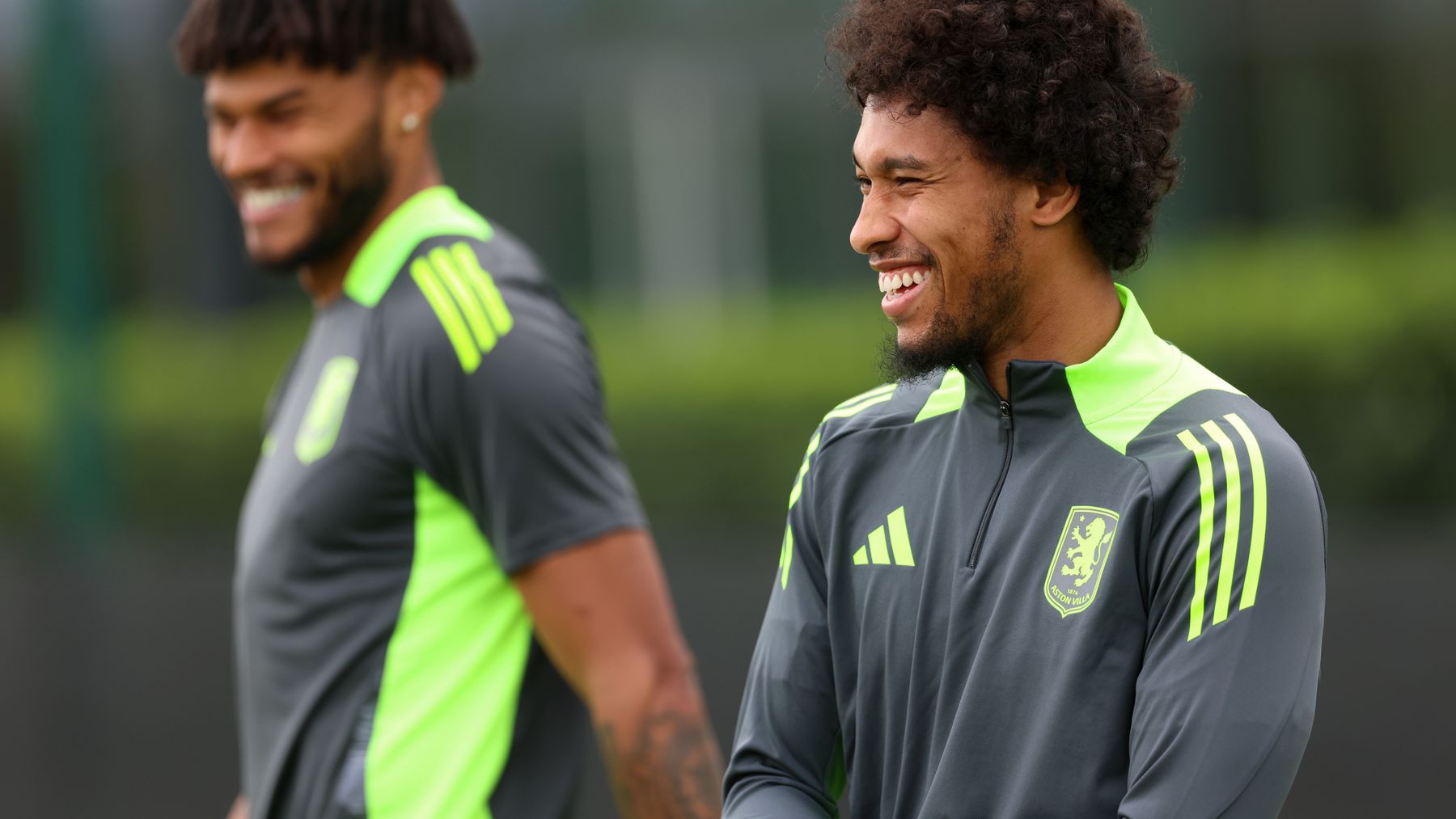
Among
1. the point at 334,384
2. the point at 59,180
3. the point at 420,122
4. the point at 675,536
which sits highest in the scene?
the point at 420,122

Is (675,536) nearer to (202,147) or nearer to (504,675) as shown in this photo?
(202,147)

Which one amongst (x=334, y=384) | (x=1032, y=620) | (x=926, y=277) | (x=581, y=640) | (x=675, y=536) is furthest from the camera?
(x=675, y=536)

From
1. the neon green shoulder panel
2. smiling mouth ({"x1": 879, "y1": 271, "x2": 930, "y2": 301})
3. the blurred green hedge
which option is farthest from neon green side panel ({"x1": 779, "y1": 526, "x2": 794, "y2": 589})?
the blurred green hedge

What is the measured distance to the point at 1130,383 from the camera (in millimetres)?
2176

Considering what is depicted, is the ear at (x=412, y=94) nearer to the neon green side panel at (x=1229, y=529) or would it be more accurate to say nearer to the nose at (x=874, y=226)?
the nose at (x=874, y=226)

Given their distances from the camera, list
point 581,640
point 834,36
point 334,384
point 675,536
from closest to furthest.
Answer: point 834,36, point 581,640, point 334,384, point 675,536

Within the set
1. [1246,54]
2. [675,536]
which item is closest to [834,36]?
[675,536]

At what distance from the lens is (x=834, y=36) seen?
8.05 feet

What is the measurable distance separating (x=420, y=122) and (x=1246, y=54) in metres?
4.91

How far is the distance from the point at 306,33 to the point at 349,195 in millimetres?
301

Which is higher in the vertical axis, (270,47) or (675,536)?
(270,47)

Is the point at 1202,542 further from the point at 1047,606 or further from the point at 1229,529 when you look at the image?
the point at 1047,606

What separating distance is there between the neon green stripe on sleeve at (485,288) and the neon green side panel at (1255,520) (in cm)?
143

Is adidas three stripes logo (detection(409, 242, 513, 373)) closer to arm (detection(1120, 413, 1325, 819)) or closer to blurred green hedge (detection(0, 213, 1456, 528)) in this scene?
arm (detection(1120, 413, 1325, 819))
